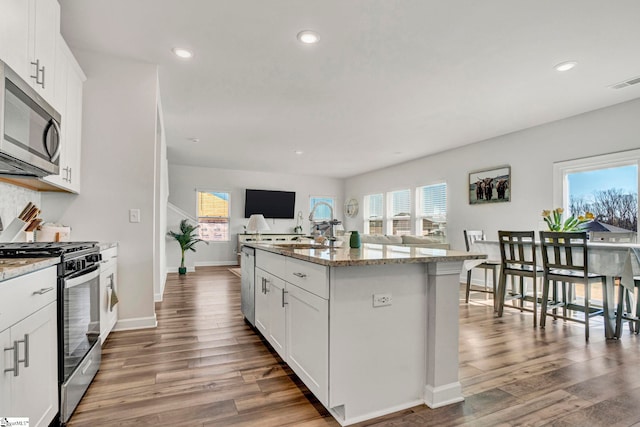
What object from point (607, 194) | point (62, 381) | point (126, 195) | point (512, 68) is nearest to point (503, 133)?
point (607, 194)

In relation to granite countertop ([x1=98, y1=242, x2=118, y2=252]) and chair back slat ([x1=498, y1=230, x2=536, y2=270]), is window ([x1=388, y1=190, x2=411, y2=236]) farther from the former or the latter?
granite countertop ([x1=98, y1=242, x2=118, y2=252])

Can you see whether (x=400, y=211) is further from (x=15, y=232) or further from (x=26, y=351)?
(x=26, y=351)

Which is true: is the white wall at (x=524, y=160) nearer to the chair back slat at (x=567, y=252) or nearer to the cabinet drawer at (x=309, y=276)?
the chair back slat at (x=567, y=252)

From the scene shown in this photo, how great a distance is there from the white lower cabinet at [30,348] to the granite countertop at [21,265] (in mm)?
24

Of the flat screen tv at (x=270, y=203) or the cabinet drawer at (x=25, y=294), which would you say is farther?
the flat screen tv at (x=270, y=203)

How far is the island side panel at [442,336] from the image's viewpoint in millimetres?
1915

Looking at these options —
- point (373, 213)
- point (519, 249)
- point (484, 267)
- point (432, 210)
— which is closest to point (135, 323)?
point (519, 249)

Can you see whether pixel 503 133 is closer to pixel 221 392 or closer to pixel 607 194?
pixel 607 194

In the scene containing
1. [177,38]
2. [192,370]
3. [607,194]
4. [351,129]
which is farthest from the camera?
[351,129]

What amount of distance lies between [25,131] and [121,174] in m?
1.48

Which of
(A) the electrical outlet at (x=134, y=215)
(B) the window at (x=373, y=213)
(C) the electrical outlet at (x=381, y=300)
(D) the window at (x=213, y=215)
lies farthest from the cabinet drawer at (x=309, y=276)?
(D) the window at (x=213, y=215)

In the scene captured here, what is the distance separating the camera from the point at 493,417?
1.81 metres

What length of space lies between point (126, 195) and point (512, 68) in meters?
3.89

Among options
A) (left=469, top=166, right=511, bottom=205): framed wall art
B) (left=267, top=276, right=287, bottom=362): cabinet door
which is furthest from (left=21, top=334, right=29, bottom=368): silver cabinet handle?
(left=469, top=166, right=511, bottom=205): framed wall art
